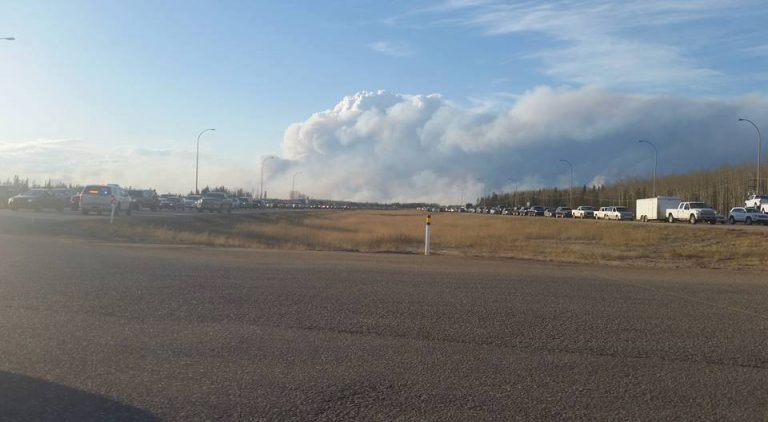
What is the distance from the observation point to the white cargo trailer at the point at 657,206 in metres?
78.2

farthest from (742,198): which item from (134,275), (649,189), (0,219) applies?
(134,275)

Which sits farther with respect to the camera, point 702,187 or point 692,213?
point 702,187

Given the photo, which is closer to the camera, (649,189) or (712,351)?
(712,351)

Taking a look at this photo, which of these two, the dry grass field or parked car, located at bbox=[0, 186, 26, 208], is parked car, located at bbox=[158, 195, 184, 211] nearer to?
parked car, located at bbox=[0, 186, 26, 208]

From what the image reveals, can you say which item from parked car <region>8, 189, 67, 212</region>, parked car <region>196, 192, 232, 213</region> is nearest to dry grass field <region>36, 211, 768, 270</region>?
parked car <region>8, 189, 67, 212</region>

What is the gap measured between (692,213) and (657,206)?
44.0 ft

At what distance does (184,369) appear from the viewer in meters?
6.88

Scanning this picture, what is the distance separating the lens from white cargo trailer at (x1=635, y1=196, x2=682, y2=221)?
78250 millimetres

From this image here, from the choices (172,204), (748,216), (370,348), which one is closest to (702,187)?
(748,216)

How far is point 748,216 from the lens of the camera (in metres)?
67.3

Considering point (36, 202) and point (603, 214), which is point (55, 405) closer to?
point (36, 202)

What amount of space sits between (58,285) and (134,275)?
1709 millimetres

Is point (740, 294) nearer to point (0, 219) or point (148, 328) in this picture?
point (148, 328)

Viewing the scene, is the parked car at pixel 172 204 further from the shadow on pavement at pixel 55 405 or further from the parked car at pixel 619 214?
the shadow on pavement at pixel 55 405
